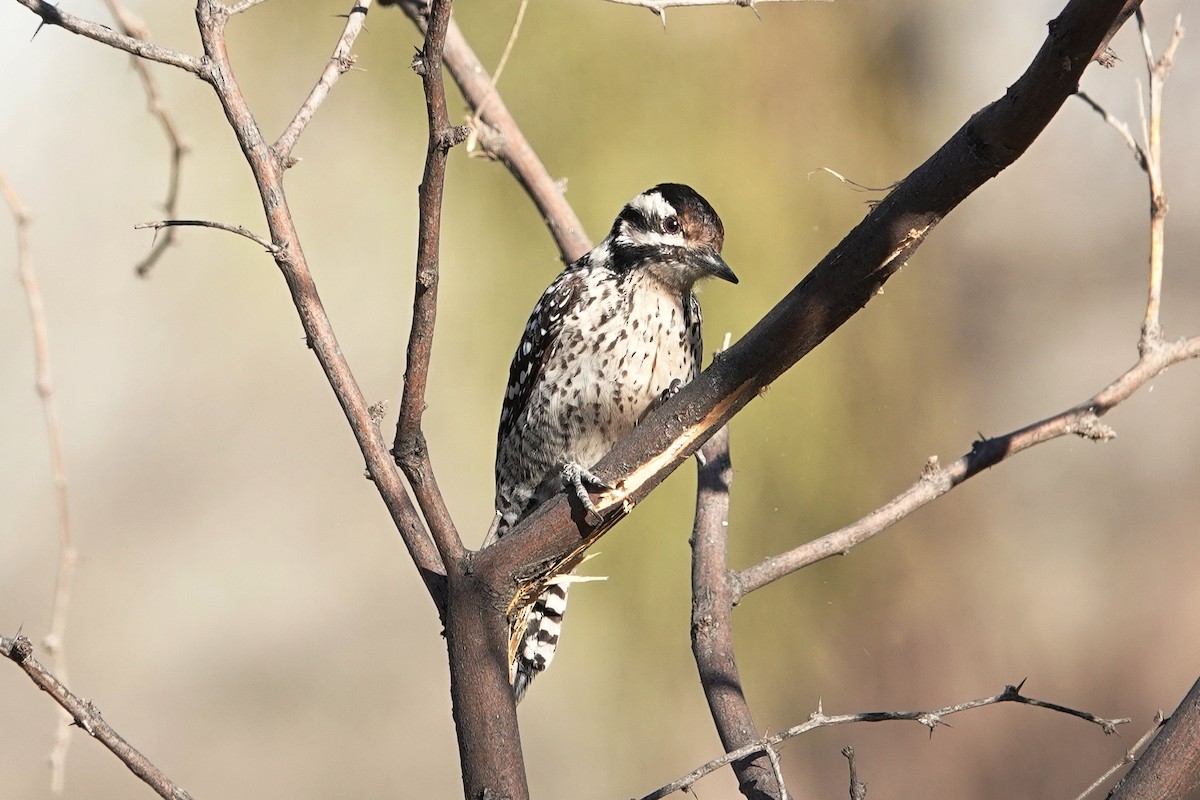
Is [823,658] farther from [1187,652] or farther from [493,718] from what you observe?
[493,718]

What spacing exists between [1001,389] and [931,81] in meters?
2.21

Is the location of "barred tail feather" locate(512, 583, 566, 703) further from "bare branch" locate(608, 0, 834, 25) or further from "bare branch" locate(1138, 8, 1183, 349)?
"bare branch" locate(1138, 8, 1183, 349)

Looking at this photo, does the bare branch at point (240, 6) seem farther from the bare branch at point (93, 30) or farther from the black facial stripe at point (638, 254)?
the black facial stripe at point (638, 254)

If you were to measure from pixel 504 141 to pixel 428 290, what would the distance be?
1.61 m

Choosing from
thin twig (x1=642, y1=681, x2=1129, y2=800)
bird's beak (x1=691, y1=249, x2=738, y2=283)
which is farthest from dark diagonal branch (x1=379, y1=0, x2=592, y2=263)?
thin twig (x1=642, y1=681, x2=1129, y2=800)

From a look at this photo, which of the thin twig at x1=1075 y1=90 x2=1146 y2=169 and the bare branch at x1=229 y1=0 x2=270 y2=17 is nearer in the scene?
the bare branch at x1=229 y1=0 x2=270 y2=17

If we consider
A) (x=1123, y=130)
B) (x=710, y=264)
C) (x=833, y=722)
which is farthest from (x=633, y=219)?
(x=833, y=722)

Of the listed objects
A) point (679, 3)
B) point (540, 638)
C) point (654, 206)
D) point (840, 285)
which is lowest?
point (840, 285)

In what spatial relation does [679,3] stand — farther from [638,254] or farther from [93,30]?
[93,30]

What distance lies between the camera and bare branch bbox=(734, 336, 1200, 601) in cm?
287

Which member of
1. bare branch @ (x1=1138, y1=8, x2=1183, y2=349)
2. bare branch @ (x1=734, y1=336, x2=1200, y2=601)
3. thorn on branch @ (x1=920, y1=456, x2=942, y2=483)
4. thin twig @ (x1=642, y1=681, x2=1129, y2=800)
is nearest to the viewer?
thin twig @ (x1=642, y1=681, x2=1129, y2=800)

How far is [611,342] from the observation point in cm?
342

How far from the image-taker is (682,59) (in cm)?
761

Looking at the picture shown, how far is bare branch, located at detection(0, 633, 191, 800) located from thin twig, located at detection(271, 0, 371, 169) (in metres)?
0.98
